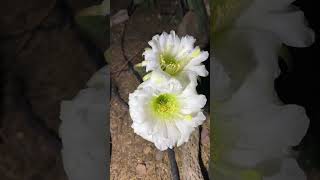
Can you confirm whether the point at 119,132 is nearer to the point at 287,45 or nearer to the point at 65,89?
the point at 65,89

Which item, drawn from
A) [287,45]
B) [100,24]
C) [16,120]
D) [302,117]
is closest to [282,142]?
[302,117]

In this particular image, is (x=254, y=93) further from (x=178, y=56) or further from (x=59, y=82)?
(x=59, y=82)

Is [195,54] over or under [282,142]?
over

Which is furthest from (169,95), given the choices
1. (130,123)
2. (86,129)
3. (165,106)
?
(86,129)

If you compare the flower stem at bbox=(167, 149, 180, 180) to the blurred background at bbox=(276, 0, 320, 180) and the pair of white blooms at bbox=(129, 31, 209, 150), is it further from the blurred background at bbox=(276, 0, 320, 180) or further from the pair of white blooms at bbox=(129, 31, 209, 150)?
the blurred background at bbox=(276, 0, 320, 180)

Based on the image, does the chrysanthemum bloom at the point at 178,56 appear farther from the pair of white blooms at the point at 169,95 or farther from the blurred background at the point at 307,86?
the blurred background at the point at 307,86

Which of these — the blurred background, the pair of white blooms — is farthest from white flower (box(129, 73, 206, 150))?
the blurred background

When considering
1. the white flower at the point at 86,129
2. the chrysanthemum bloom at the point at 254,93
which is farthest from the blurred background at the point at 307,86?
the white flower at the point at 86,129
